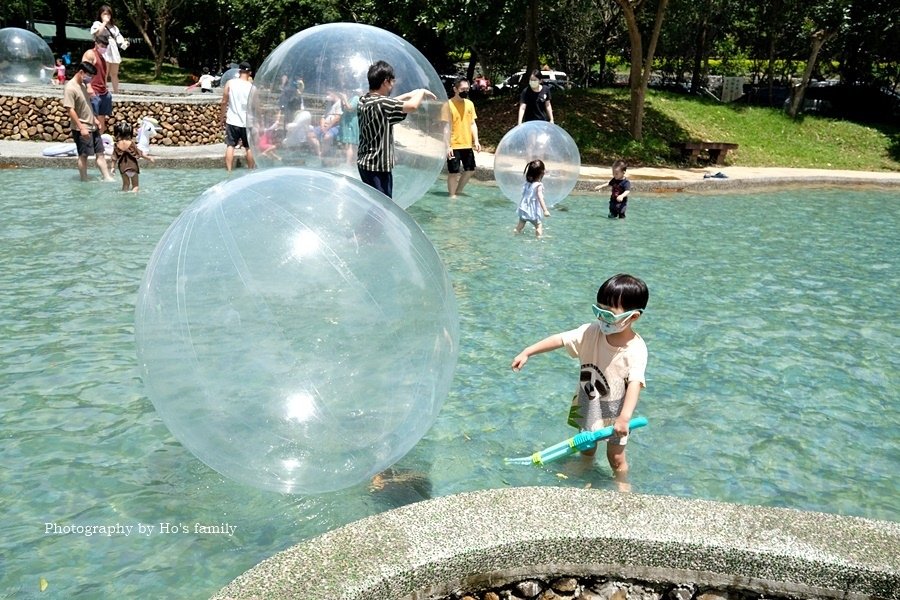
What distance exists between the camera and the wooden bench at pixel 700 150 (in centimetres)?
1961

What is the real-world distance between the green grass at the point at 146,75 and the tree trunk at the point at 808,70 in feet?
66.8

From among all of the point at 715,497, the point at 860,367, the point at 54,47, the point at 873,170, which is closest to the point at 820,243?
the point at 860,367

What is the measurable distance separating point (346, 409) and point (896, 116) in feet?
96.0

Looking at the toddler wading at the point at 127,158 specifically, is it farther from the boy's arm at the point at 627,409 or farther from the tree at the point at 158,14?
the tree at the point at 158,14

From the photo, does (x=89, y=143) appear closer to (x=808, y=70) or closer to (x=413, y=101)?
(x=413, y=101)

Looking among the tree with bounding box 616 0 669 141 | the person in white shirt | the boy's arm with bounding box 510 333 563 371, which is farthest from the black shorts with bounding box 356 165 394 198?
the tree with bounding box 616 0 669 141

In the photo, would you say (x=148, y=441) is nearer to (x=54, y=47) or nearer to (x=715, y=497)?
(x=715, y=497)

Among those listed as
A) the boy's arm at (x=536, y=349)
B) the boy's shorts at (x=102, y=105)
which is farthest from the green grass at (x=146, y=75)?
the boy's arm at (x=536, y=349)

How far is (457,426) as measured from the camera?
492cm

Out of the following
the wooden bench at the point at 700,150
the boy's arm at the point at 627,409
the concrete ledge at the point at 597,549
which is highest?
the boy's arm at the point at 627,409

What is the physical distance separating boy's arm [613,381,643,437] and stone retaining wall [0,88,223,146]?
15.0m

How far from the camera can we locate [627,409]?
13.0ft

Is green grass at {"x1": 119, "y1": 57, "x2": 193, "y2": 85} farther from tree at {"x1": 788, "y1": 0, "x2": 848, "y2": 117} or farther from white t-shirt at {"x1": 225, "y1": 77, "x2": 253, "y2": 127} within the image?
tree at {"x1": 788, "y1": 0, "x2": 848, "y2": 117}

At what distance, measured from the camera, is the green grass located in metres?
34.0
